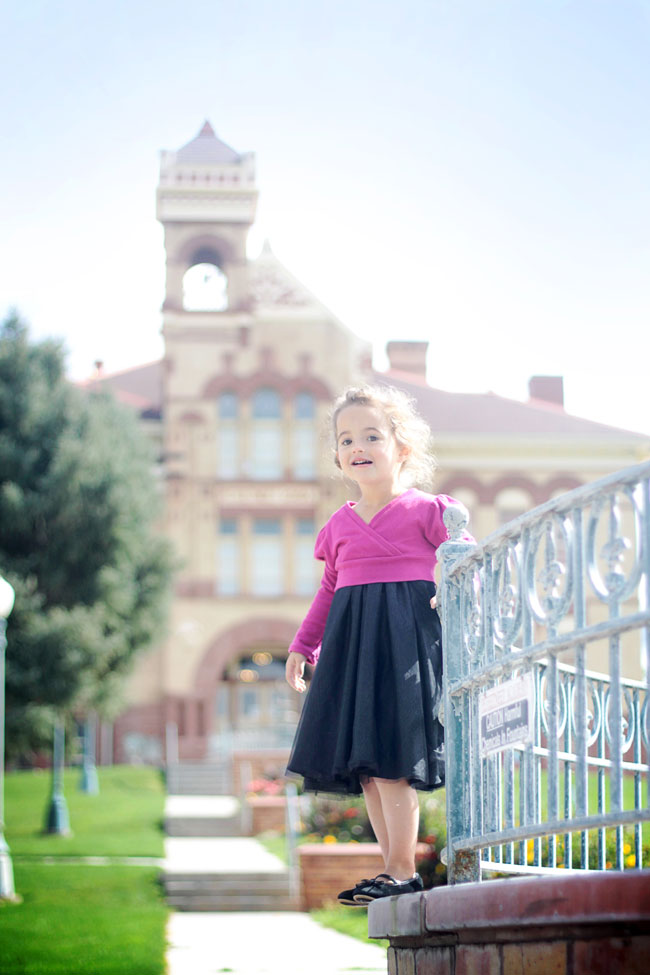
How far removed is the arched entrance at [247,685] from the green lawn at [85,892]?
7709 mm

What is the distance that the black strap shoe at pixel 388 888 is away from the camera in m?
4.23

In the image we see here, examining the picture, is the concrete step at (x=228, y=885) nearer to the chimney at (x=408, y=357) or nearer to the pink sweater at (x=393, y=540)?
the pink sweater at (x=393, y=540)

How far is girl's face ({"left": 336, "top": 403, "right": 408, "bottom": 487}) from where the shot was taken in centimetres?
473

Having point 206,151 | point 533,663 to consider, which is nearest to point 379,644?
point 533,663

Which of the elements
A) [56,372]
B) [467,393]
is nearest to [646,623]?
[56,372]

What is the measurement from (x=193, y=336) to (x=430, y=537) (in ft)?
101

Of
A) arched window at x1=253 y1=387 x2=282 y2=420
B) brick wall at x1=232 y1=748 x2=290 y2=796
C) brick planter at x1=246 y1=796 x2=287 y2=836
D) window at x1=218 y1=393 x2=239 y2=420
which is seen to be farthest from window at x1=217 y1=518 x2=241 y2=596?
brick planter at x1=246 y1=796 x2=287 y2=836

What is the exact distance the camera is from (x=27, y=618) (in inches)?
876

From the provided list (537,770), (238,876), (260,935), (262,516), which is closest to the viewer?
(537,770)

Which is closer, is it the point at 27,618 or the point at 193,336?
the point at 27,618

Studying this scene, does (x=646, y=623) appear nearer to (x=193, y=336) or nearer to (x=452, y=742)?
(x=452, y=742)

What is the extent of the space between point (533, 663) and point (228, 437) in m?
31.4

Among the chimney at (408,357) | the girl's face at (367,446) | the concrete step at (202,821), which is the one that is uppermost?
the chimney at (408,357)

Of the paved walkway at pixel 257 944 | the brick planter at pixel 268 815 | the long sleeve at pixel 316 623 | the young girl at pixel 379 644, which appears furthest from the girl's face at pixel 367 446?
the brick planter at pixel 268 815
